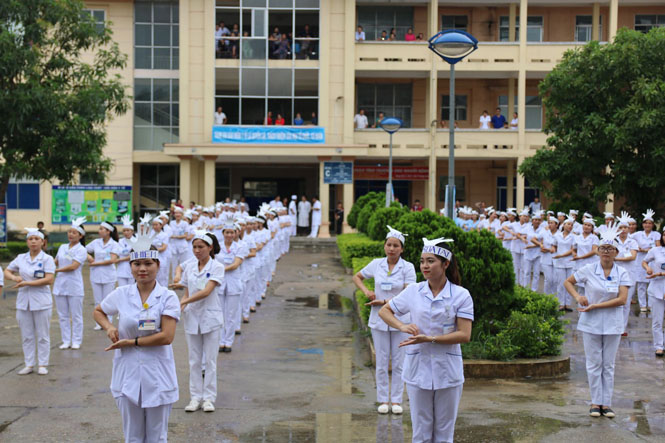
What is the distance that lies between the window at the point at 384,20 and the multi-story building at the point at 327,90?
0.07 m

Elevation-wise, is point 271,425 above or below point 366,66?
below

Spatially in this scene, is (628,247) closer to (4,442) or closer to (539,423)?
(539,423)

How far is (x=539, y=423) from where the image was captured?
7445mm

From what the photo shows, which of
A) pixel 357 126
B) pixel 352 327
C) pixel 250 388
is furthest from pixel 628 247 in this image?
pixel 357 126

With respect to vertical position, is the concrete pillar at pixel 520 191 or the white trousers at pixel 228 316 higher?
the concrete pillar at pixel 520 191

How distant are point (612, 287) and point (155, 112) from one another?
3203 cm

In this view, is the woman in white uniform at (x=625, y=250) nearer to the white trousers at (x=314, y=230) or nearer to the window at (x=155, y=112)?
the white trousers at (x=314, y=230)

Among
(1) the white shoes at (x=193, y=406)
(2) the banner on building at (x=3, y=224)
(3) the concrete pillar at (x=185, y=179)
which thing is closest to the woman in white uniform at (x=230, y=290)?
(1) the white shoes at (x=193, y=406)

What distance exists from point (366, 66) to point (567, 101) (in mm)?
12421

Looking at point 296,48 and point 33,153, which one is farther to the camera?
point 296,48

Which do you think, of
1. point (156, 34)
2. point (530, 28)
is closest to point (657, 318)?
point (530, 28)

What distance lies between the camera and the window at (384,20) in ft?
124

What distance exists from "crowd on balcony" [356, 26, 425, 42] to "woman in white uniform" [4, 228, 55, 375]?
90.8 feet

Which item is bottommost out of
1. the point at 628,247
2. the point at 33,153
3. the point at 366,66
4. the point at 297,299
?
the point at 297,299
